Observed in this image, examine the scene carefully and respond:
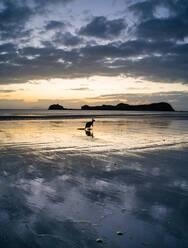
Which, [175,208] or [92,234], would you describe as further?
[175,208]

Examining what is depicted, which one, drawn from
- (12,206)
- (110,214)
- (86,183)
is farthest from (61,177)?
(110,214)

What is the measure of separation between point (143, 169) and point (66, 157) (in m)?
3.63

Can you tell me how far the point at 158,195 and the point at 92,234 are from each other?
2397 mm

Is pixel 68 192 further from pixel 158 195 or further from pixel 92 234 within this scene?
pixel 158 195

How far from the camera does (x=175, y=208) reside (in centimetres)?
468

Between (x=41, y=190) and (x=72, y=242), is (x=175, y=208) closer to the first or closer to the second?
(x=72, y=242)

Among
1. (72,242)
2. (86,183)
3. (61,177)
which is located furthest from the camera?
(61,177)

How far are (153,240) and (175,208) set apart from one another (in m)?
1.37

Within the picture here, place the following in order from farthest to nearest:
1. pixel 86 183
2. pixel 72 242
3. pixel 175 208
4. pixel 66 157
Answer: pixel 66 157, pixel 86 183, pixel 175 208, pixel 72 242

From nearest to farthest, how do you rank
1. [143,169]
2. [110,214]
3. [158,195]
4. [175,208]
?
[110,214], [175,208], [158,195], [143,169]

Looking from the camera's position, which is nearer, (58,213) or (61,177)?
(58,213)

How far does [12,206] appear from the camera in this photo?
470 centimetres

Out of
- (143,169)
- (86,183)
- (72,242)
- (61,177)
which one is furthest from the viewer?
(143,169)

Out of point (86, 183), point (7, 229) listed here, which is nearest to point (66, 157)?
point (86, 183)
